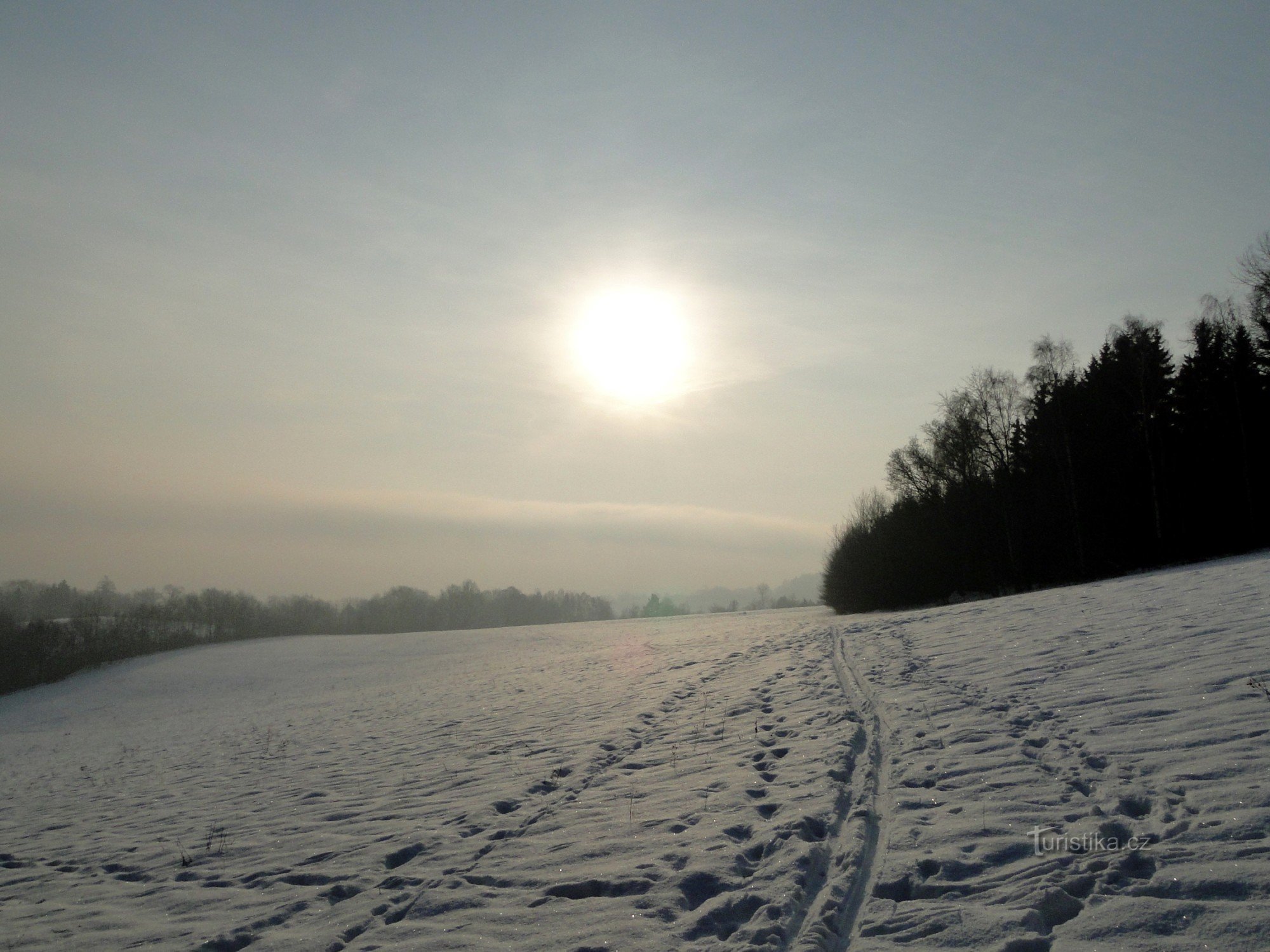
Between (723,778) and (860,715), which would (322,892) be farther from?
(860,715)

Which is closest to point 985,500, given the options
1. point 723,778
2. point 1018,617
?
point 1018,617

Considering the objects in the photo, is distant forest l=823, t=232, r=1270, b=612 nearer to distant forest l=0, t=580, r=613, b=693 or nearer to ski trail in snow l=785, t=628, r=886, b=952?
ski trail in snow l=785, t=628, r=886, b=952

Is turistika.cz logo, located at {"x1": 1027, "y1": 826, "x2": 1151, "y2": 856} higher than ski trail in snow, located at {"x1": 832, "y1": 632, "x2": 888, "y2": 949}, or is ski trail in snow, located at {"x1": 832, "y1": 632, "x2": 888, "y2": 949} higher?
turistika.cz logo, located at {"x1": 1027, "y1": 826, "x2": 1151, "y2": 856}

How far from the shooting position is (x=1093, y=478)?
40281 millimetres

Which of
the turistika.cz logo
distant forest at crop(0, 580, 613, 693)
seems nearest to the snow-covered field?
the turistika.cz logo

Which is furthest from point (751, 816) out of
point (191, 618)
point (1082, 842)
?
point (191, 618)

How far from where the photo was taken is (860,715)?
10867 mm

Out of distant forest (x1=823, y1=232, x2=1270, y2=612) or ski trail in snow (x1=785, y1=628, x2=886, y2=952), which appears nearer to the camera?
ski trail in snow (x1=785, y1=628, x2=886, y2=952)

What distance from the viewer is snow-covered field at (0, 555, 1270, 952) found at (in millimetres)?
5020

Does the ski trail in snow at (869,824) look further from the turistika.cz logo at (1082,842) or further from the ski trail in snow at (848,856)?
the turistika.cz logo at (1082,842)

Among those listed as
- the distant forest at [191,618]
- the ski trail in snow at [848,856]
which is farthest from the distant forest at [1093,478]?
the distant forest at [191,618]

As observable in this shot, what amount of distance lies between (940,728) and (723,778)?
10.6 feet

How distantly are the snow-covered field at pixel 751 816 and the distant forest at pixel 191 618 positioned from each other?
4534cm

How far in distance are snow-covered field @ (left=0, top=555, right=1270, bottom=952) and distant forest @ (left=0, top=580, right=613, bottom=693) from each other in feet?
149
